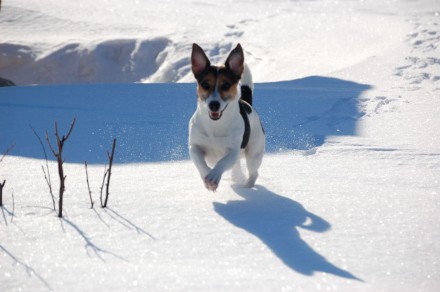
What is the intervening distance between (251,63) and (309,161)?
4773 millimetres

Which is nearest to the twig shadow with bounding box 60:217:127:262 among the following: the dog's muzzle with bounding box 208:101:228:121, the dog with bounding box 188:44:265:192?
the dog with bounding box 188:44:265:192

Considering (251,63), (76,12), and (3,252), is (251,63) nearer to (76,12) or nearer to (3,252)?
(76,12)

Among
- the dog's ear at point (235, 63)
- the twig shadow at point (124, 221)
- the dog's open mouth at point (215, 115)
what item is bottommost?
the twig shadow at point (124, 221)

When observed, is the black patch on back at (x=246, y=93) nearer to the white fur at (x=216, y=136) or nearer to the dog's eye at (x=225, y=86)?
the white fur at (x=216, y=136)

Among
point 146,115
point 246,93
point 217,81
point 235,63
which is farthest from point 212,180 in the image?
point 146,115

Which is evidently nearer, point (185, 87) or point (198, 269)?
point (198, 269)

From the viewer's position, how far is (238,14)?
38.2 feet

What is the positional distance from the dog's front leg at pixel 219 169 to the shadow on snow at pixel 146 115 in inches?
40.8

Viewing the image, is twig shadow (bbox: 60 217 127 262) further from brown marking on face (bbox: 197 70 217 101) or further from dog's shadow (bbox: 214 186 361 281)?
brown marking on face (bbox: 197 70 217 101)

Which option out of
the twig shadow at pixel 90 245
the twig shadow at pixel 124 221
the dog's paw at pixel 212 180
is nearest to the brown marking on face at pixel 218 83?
the dog's paw at pixel 212 180

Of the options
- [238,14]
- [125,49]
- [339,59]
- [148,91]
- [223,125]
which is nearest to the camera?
[223,125]

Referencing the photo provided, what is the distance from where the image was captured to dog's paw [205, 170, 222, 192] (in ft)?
11.3

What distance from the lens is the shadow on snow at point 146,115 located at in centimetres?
494

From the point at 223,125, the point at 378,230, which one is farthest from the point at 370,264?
the point at 223,125
